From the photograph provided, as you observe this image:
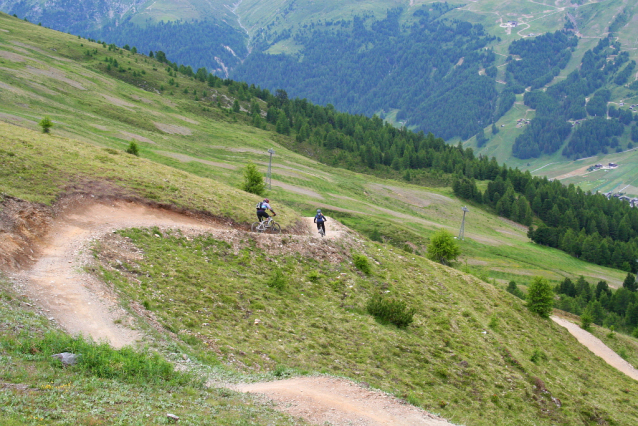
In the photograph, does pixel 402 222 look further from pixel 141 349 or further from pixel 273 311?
pixel 141 349

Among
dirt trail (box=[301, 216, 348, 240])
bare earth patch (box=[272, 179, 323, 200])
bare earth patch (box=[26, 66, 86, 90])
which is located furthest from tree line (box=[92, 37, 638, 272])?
dirt trail (box=[301, 216, 348, 240])

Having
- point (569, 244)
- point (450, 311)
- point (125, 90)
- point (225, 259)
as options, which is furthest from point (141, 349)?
point (569, 244)

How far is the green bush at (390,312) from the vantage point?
27906 millimetres

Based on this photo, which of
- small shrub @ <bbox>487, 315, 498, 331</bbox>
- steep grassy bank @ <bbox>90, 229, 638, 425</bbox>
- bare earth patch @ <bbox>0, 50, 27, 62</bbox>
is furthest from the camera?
bare earth patch @ <bbox>0, 50, 27, 62</bbox>

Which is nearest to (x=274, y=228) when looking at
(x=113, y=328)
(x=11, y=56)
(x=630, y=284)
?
(x=113, y=328)

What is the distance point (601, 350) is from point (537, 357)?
22.4 m

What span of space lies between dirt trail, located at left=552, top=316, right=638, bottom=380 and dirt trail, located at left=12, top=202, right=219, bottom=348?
45.3 meters

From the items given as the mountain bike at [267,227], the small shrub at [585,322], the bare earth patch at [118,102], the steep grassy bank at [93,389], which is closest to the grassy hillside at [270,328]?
the steep grassy bank at [93,389]

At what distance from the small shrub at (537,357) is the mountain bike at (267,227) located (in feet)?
66.3

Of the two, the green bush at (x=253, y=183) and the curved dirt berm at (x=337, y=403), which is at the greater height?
the green bush at (x=253, y=183)

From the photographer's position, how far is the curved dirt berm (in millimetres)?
14609

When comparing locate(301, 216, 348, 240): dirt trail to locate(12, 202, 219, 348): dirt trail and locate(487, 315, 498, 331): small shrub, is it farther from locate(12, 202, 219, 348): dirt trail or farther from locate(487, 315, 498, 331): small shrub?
locate(12, 202, 219, 348): dirt trail

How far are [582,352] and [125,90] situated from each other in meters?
124

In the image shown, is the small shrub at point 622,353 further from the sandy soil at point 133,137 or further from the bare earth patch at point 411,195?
the sandy soil at point 133,137
